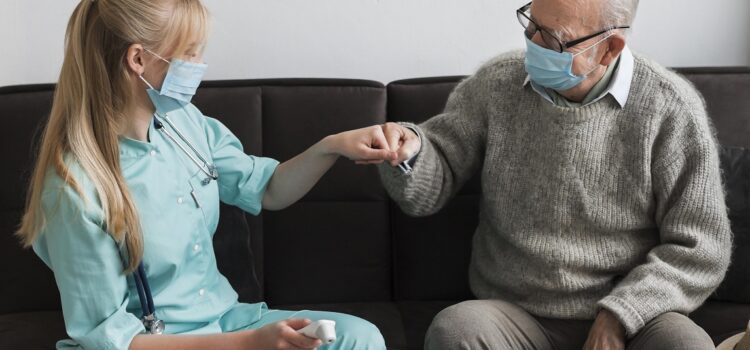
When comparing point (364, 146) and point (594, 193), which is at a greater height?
point (364, 146)

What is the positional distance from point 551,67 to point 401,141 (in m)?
0.35

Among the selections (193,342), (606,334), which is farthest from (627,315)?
(193,342)

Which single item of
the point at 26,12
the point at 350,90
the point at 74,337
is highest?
the point at 26,12

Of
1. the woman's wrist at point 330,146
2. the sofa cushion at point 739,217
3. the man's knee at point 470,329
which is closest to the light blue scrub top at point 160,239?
the woman's wrist at point 330,146

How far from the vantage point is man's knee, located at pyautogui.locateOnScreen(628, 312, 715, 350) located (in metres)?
1.73

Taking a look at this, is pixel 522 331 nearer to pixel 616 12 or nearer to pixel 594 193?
pixel 594 193

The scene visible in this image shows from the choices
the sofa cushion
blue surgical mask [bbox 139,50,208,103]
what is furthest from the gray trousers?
blue surgical mask [bbox 139,50,208,103]

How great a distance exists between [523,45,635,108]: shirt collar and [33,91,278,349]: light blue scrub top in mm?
602

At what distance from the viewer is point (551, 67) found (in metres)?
1.87

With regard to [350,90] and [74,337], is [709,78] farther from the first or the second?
[74,337]

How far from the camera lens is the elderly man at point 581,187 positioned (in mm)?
1865

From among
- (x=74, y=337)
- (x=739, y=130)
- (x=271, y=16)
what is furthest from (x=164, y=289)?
(x=739, y=130)

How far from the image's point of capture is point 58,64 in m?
2.52

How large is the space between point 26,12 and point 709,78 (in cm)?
177
